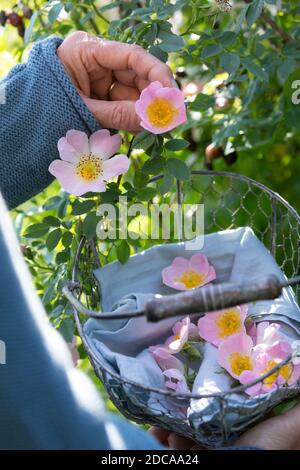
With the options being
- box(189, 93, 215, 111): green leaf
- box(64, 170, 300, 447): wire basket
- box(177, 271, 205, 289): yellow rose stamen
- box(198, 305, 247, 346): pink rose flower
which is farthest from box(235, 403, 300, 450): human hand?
box(189, 93, 215, 111): green leaf

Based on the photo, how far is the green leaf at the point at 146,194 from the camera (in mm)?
923

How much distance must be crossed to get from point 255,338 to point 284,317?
4 cm

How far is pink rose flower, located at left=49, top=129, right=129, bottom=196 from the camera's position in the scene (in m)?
0.87

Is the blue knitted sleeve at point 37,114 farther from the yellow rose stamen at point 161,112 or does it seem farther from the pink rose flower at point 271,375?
the pink rose flower at point 271,375

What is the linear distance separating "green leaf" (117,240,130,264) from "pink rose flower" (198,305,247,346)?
0.47 ft

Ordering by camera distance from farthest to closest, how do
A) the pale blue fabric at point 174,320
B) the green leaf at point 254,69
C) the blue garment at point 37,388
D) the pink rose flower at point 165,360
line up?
the green leaf at point 254,69 < the pink rose flower at point 165,360 < the pale blue fabric at point 174,320 < the blue garment at point 37,388

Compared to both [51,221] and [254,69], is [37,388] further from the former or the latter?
[254,69]

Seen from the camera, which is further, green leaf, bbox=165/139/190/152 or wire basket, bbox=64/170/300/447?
green leaf, bbox=165/139/190/152

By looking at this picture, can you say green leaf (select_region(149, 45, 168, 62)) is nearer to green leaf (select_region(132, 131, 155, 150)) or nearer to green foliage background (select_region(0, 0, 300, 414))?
green foliage background (select_region(0, 0, 300, 414))

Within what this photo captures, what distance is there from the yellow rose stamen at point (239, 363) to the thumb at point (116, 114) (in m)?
0.31

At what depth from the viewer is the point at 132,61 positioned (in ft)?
2.84

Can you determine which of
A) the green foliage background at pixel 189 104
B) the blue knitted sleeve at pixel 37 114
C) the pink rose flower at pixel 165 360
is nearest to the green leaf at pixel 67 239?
the green foliage background at pixel 189 104

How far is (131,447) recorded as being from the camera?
59 cm
